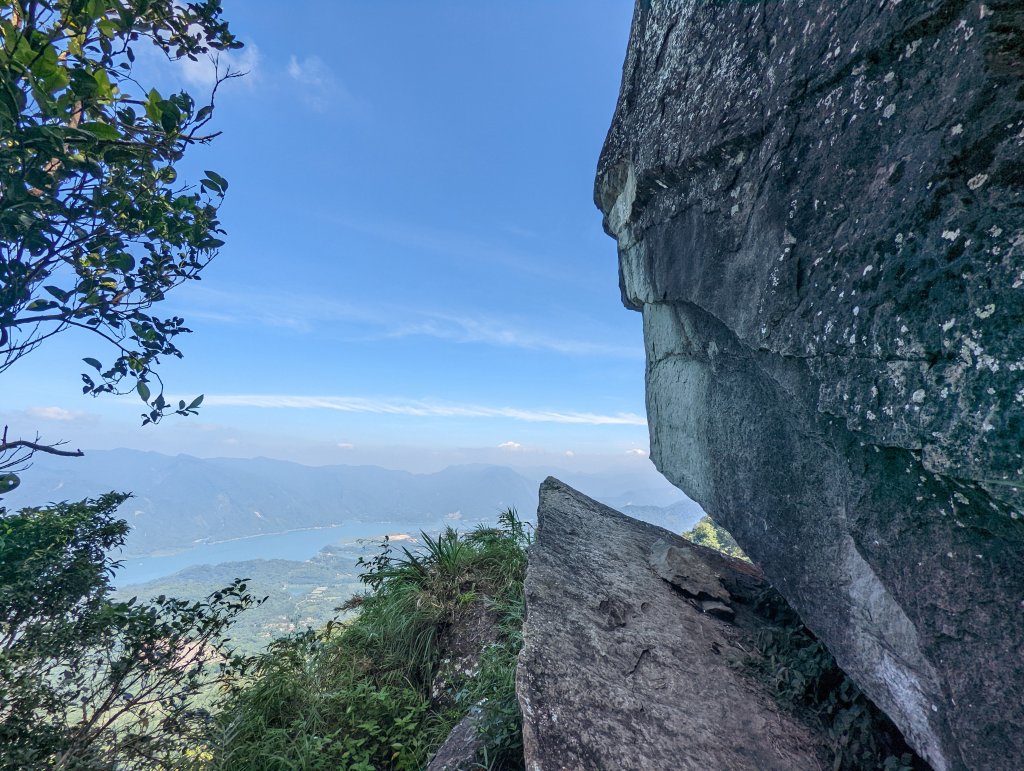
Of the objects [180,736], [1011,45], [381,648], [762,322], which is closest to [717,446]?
[762,322]

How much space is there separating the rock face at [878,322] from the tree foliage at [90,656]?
591cm

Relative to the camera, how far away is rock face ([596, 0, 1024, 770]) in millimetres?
2217

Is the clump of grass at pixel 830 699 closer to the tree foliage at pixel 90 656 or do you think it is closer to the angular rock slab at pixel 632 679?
the angular rock slab at pixel 632 679

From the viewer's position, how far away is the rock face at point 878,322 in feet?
7.27

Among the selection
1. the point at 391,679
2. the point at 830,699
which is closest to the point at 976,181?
the point at 830,699

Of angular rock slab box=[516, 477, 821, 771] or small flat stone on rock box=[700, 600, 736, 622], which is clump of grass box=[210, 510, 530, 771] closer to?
angular rock slab box=[516, 477, 821, 771]

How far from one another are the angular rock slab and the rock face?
82 centimetres

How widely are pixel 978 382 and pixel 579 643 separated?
10.4ft

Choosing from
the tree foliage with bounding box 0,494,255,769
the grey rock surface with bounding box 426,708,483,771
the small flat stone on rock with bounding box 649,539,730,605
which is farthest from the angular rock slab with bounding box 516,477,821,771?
the tree foliage with bounding box 0,494,255,769

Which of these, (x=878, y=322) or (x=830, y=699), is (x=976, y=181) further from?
(x=830, y=699)

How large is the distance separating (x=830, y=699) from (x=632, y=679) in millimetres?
1609

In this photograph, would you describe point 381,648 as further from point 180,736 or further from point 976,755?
point 976,755

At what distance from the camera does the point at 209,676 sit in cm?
506

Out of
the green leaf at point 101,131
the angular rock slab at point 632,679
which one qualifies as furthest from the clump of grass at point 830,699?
the green leaf at point 101,131
